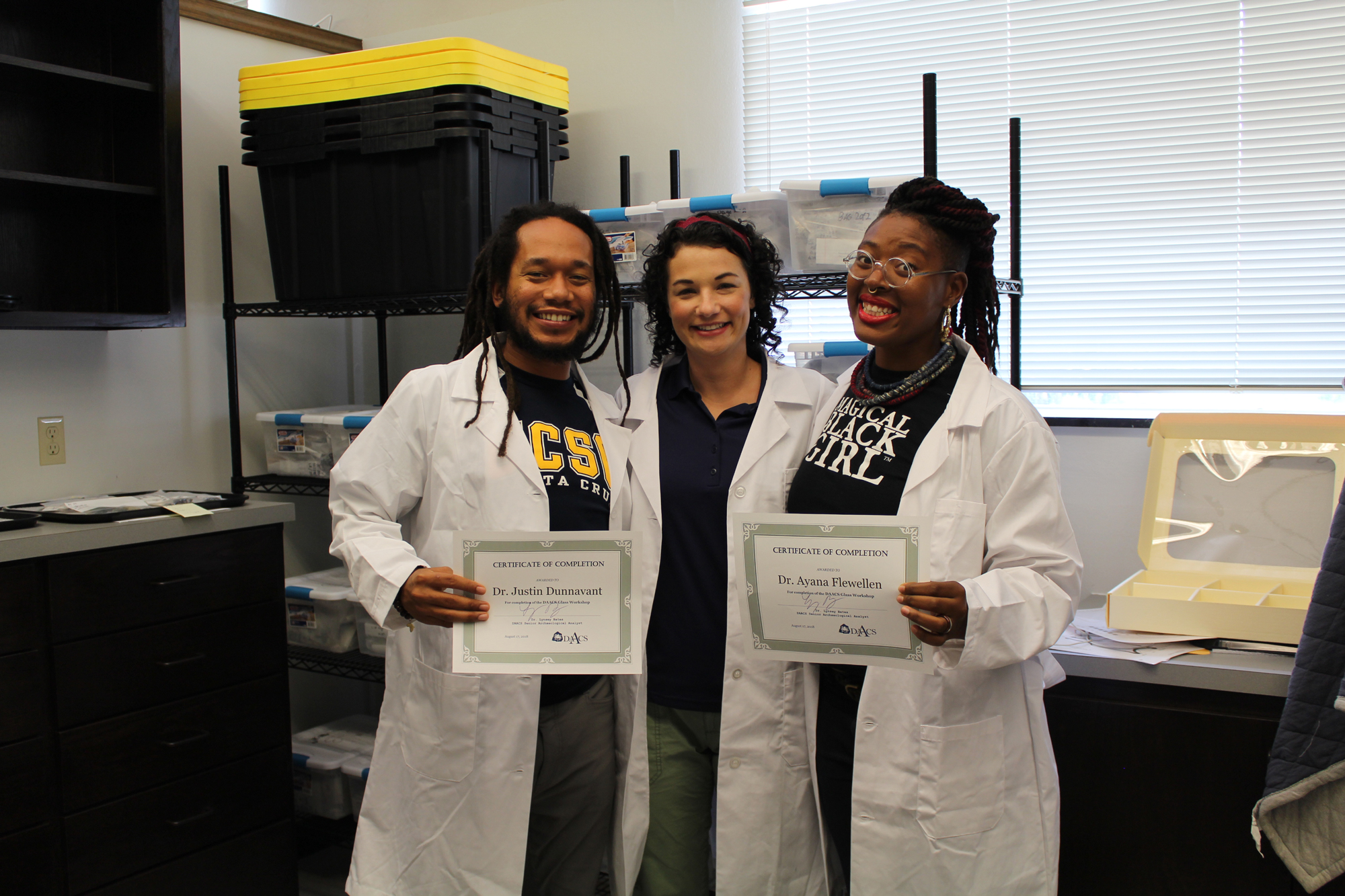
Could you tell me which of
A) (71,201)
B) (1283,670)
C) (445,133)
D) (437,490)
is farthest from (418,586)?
(71,201)

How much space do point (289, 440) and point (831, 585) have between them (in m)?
1.81

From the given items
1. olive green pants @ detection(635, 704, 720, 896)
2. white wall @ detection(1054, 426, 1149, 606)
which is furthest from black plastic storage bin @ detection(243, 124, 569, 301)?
white wall @ detection(1054, 426, 1149, 606)

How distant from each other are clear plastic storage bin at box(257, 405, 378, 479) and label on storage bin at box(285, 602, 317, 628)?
35cm

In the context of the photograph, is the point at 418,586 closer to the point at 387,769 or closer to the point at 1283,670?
the point at 387,769

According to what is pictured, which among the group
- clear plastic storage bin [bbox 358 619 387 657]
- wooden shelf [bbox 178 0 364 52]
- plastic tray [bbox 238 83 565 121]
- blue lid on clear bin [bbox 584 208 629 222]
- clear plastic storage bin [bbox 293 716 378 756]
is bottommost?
clear plastic storage bin [bbox 293 716 378 756]

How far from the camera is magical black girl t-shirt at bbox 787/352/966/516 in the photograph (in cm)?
147

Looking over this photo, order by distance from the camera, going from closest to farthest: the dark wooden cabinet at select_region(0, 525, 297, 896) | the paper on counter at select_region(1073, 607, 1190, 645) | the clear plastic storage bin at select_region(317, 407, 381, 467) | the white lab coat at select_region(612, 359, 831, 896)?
1. the white lab coat at select_region(612, 359, 831, 896)
2. the paper on counter at select_region(1073, 607, 1190, 645)
3. the dark wooden cabinet at select_region(0, 525, 297, 896)
4. the clear plastic storage bin at select_region(317, 407, 381, 467)

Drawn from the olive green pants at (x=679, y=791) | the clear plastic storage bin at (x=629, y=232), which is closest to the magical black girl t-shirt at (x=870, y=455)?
the olive green pants at (x=679, y=791)

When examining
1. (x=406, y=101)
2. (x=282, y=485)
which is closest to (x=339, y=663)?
(x=282, y=485)

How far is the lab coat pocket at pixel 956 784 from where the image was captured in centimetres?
141

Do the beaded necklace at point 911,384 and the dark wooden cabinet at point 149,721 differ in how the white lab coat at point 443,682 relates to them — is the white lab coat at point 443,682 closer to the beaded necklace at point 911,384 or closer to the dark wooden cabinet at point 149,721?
the beaded necklace at point 911,384

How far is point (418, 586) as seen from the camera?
147 cm

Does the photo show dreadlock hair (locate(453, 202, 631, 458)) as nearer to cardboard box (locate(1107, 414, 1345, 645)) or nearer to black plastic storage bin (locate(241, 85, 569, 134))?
black plastic storage bin (locate(241, 85, 569, 134))

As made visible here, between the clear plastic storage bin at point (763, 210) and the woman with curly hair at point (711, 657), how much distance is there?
0.36 metres
